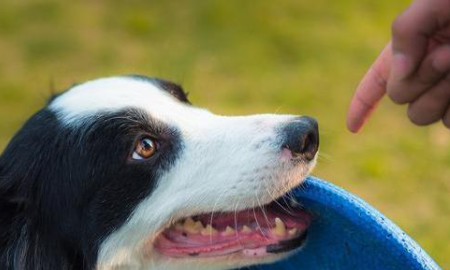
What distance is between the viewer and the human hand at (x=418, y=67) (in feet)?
6.49

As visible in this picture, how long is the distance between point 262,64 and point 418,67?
334 centimetres

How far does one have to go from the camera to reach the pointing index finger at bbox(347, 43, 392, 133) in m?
2.34

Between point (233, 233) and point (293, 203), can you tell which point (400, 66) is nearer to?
point (293, 203)

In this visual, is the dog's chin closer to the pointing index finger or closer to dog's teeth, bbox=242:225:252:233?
dog's teeth, bbox=242:225:252:233

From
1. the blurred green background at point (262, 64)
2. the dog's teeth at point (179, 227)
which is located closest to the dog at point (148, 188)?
the dog's teeth at point (179, 227)

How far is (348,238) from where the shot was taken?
2.32 m

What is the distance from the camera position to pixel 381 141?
181 inches

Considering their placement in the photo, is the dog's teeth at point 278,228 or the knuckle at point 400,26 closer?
the knuckle at point 400,26

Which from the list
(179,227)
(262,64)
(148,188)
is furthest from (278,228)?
(262,64)

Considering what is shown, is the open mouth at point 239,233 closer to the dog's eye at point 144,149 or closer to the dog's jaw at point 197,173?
the dog's jaw at point 197,173

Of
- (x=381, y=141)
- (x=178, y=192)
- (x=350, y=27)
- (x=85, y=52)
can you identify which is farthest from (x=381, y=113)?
(x=178, y=192)

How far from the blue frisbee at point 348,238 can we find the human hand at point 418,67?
39 centimetres

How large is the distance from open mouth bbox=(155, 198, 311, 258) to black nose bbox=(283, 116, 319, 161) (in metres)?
0.21

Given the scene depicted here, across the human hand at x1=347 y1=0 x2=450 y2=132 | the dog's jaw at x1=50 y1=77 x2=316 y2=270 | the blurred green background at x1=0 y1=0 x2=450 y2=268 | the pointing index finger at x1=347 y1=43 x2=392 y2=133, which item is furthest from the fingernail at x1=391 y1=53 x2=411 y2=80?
the blurred green background at x1=0 y1=0 x2=450 y2=268
